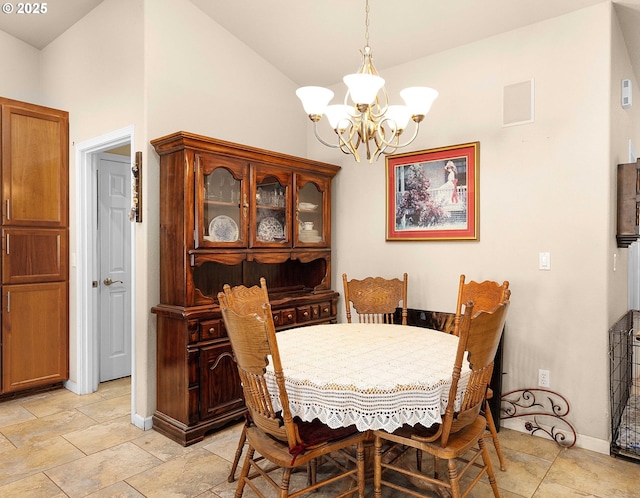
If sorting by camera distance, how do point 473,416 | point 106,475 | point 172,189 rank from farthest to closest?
1. point 172,189
2. point 106,475
3. point 473,416

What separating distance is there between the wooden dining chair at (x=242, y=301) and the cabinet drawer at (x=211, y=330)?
43cm

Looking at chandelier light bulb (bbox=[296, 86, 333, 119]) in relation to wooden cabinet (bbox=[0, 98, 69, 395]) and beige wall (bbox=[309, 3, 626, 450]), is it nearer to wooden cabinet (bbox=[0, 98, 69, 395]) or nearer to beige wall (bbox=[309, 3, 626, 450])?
beige wall (bbox=[309, 3, 626, 450])

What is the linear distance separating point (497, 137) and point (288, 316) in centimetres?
204

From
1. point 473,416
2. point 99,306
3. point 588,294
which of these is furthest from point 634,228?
point 99,306

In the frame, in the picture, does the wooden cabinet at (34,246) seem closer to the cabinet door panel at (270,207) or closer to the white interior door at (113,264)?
the white interior door at (113,264)

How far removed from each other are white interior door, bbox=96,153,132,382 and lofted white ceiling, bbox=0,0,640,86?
1309 mm

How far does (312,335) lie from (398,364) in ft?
2.35

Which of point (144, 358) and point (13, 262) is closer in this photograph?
point (144, 358)

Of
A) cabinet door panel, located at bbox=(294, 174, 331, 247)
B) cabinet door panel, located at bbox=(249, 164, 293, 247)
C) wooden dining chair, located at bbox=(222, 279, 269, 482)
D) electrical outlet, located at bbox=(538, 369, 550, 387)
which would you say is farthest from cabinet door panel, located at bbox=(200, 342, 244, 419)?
electrical outlet, located at bbox=(538, 369, 550, 387)

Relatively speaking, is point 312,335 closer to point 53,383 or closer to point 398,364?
point 398,364

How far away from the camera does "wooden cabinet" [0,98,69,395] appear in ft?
11.7

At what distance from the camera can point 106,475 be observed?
7.99 feet

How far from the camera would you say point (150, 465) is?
2.55m

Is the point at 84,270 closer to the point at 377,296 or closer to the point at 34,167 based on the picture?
the point at 34,167
